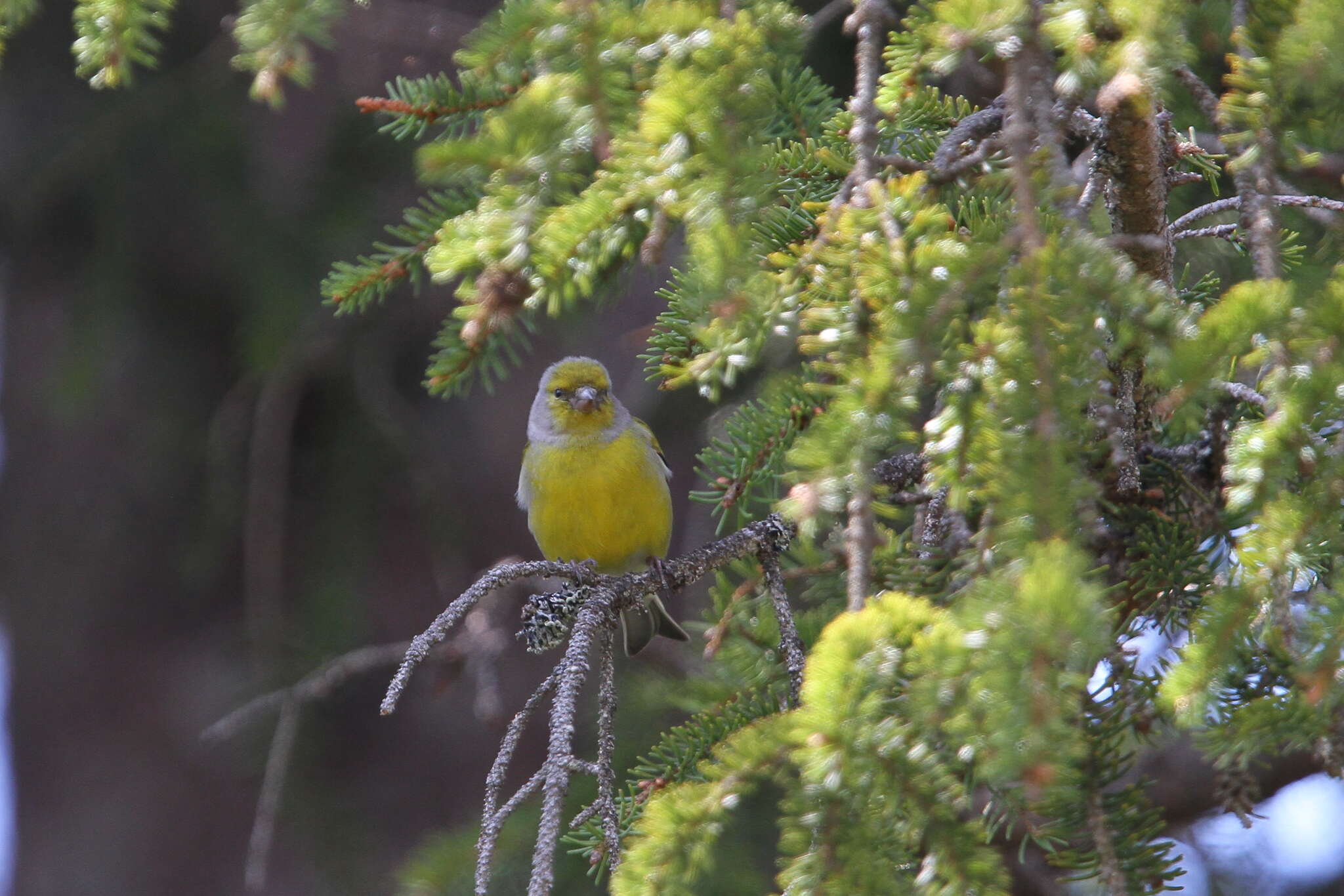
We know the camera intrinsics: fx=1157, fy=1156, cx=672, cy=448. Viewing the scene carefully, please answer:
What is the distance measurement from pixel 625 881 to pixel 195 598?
15.5ft

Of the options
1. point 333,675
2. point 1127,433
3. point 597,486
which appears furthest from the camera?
point 597,486

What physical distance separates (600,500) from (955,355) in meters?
2.97

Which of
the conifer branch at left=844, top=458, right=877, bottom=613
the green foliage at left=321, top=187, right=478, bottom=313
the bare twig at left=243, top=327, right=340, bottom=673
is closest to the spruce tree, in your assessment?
the conifer branch at left=844, top=458, right=877, bottom=613

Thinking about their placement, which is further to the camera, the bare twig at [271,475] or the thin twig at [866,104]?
the bare twig at [271,475]

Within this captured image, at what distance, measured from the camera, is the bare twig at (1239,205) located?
177cm

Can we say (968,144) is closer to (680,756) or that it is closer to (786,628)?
(786,628)

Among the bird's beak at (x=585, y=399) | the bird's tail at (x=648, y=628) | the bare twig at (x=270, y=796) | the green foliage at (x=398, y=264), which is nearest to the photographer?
the green foliage at (x=398, y=264)

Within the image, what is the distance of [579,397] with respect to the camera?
429 centimetres

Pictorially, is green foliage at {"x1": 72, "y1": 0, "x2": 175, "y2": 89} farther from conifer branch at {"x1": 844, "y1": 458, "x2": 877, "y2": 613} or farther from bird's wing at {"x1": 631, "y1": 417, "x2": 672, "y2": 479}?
bird's wing at {"x1": 631, "y1": 417, "x2": 672, "y2": 479}

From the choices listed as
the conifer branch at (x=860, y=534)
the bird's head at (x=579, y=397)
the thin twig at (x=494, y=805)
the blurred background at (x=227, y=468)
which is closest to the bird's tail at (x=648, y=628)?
the blurred background at (x=227, y=468)

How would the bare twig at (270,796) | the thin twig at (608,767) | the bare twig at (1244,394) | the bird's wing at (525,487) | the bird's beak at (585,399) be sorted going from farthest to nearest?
the bird's wing at (525,487), the bird's beak at (585,399), the bare twig at (270,796), the bare twig at (1244,394), the thin twig at (608,767)

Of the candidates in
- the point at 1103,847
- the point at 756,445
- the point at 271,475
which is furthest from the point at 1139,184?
the point at 271,475

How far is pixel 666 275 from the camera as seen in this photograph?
4.82 metres

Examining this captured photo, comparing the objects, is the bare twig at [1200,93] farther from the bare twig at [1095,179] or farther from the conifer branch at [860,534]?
the conifer branch at [860,534]
